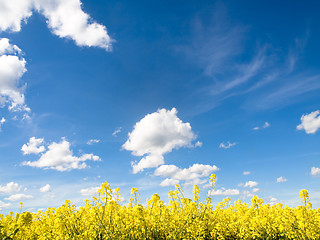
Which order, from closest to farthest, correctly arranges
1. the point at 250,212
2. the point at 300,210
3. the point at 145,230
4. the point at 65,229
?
the point at 145,230, the point at 65,229, the point at 300,210, the point at 250,212

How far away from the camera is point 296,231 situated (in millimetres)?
8102

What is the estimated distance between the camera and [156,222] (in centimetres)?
755

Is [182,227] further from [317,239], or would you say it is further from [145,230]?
[317,239]

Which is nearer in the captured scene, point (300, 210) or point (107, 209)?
point (107, 209)

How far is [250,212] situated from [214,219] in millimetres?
2129

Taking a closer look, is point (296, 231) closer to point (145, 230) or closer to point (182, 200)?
point (182, 200)

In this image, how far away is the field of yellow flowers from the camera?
689 cm

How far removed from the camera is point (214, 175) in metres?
8.79

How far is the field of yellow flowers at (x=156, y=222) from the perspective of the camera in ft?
22.6

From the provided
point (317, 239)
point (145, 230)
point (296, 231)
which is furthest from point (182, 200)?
point (317, 239)

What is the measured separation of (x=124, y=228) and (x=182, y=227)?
1.81 metres

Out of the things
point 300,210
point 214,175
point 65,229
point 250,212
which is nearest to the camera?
point 65,229

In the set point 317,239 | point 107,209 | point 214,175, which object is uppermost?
point 214,175

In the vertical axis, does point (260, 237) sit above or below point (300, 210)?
below
